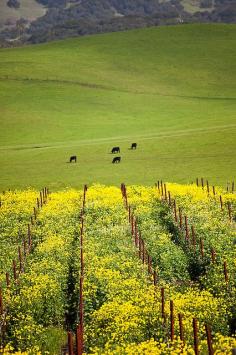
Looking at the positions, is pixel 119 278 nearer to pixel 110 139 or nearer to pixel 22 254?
pixel 22 254

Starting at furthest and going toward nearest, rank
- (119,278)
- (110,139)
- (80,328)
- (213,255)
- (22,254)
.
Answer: (110,139), (22,254), (213,255), (119,278), (80,328)

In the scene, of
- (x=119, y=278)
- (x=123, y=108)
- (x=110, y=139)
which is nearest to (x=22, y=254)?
(x=119, y=278)

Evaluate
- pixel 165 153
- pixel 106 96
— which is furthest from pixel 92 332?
pixel 106 96

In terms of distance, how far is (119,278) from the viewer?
85.0 feet

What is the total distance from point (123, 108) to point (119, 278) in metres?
86.7

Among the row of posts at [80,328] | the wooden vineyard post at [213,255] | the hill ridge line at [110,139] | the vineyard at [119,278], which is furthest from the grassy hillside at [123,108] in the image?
the wooden vineyard post at [213,255]

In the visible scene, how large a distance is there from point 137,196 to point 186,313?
2389 cm

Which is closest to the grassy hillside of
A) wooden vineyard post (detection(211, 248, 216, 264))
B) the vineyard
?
the vineyard

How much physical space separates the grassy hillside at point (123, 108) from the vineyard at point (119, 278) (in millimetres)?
16751

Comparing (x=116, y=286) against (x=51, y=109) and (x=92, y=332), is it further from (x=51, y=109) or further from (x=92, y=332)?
(x=51, y=109)

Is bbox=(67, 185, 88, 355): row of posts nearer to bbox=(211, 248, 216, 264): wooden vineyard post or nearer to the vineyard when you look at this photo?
the vineyard

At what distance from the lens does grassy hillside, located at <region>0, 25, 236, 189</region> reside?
6372 centimetres

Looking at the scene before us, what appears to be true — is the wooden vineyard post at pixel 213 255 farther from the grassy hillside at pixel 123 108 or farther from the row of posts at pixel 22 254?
the grassy hillside at pixel 123 108

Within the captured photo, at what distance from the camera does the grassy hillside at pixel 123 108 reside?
63.7 meters
